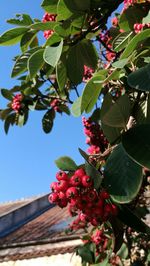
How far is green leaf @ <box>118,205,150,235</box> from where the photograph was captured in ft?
4.13

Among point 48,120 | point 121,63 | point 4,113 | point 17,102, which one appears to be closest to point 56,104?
point 48,120

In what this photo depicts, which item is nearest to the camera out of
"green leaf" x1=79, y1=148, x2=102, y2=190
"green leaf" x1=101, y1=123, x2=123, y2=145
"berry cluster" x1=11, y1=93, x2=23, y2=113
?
"green leaf" x1=79, y1=148, x2=102, y2=190

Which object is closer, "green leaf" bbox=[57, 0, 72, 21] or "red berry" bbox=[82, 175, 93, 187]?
"red berry" bbox=[82, 175, 93, 187]

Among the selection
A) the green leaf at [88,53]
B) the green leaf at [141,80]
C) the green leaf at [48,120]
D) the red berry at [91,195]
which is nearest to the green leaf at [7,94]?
the green leaf at [48,120]

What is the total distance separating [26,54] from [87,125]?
A: 2.54ft

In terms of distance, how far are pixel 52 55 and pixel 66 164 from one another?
1.16ft

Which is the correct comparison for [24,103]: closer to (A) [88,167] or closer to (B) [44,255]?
(A) [88,167]

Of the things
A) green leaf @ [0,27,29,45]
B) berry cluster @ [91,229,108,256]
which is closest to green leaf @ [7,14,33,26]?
green leaf @ [0,27,29,45]

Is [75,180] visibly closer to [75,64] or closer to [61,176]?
[61,176]

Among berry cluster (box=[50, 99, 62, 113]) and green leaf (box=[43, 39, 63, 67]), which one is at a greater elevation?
berry cluster (box=[50, 99, 62, 113])

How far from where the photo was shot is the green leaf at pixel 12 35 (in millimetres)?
1627

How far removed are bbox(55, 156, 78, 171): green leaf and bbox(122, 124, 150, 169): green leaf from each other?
0.29 metres

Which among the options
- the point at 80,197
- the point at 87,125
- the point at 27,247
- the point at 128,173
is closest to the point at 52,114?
the point at 87,125

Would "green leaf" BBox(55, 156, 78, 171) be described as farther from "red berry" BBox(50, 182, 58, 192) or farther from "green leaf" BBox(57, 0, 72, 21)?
"green leaf" BBox(57, 0, 72, 21)
